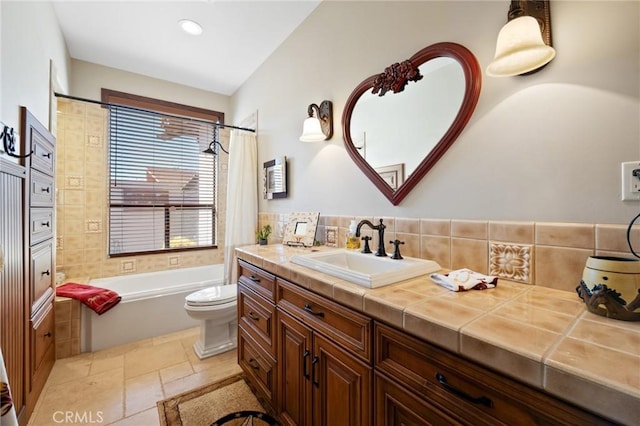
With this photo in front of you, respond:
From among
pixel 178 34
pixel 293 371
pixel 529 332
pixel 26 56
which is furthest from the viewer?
pixel 178 34

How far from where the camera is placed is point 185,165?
3.42 m

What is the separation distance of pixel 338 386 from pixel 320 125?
5.28ft

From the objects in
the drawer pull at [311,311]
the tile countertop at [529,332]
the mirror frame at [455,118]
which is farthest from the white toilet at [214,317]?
the mirror frame at [455,118]

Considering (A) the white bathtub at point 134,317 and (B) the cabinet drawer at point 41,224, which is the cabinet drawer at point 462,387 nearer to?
(B) the cabinet drawer at point 41,224

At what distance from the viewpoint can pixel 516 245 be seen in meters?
1.06

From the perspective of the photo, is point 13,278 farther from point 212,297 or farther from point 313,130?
point 313,130

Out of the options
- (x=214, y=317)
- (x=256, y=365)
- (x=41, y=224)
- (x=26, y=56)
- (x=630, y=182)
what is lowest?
(x=256, y=365)

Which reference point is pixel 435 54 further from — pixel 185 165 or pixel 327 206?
pixel 185 165

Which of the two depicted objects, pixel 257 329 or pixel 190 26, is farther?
pixel 190 26

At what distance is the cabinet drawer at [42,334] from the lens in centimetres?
164

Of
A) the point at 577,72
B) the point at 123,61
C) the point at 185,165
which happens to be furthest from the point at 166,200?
the point at 577,72

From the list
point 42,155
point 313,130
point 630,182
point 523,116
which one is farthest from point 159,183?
point 630,182

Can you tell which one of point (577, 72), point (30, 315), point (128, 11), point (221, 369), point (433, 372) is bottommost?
point (221, 369)

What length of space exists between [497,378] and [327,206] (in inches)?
59.8
